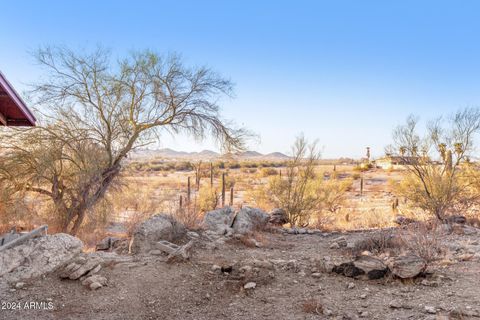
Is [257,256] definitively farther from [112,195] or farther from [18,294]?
[112,195]

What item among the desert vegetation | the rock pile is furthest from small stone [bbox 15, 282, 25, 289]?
the rock pile

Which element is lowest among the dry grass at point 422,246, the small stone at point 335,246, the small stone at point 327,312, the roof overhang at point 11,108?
the small stone at point 327,312

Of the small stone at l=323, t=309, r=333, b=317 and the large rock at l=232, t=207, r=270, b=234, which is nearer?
the small stone at l=323, t=309, r=333, b=317

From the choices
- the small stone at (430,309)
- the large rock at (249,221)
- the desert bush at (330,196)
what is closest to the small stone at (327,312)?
the small stone at (430,309)

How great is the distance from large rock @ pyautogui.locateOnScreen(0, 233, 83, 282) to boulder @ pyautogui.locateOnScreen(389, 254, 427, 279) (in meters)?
6.74

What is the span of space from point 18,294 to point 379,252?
26.1 ft

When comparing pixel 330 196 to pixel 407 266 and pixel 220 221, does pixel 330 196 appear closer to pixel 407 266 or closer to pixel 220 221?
pixel 220 221

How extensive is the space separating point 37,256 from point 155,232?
283 cm

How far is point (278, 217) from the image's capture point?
16422 millimetres

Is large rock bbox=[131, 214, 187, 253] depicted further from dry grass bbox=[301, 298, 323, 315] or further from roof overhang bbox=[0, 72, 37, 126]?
dry grass bbox=[301, 298, 323, 315]

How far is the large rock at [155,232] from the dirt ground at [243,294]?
70 cm

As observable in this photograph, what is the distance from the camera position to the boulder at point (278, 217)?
16.2m

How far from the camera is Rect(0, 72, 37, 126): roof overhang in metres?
7.17

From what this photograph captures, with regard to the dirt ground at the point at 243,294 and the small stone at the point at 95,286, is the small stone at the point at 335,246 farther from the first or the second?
the small stone at the point at 95,286
